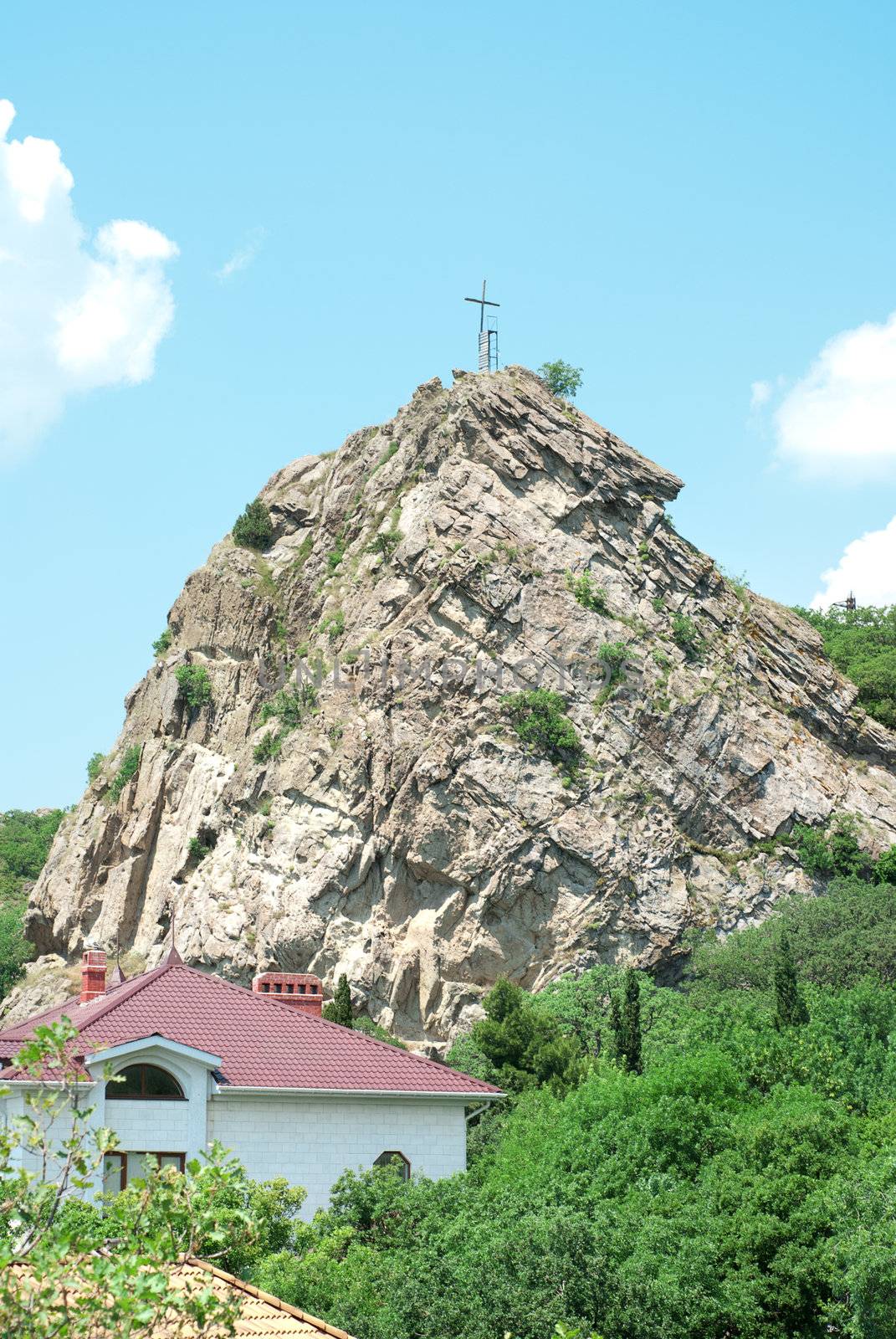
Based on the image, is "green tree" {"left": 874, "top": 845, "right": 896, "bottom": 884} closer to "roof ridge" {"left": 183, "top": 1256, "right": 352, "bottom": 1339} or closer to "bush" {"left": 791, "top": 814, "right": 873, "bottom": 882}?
"bush" {"left": 791, "top": 814, "right": 873, "bottom": 882}

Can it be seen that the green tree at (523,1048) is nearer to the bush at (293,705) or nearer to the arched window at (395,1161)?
the arched window at (395,1161)

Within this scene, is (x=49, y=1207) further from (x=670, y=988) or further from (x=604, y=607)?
(x=604, y=607)

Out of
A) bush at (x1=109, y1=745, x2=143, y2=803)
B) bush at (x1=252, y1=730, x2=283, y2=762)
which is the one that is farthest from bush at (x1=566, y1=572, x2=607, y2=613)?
bush at (x1=109, y1=745, x2=143, y2=803)

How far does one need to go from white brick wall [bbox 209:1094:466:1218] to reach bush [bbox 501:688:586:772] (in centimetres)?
2851

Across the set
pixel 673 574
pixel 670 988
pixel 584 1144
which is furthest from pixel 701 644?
pixel 584 1144

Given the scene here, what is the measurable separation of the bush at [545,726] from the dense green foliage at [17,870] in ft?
86.3

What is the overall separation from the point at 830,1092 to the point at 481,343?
144 feet

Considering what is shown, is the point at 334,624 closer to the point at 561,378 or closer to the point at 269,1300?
the point at 561,378

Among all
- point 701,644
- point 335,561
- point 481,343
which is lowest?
point 701,644

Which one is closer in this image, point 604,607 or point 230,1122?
point 230,1122

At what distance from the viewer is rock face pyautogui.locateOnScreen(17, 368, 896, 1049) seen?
5834 centimetres

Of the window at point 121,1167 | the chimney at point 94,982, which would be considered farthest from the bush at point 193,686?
the window at point 121,1167

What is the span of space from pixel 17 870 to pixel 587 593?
168 feet

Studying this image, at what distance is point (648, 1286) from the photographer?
77.3 feet
